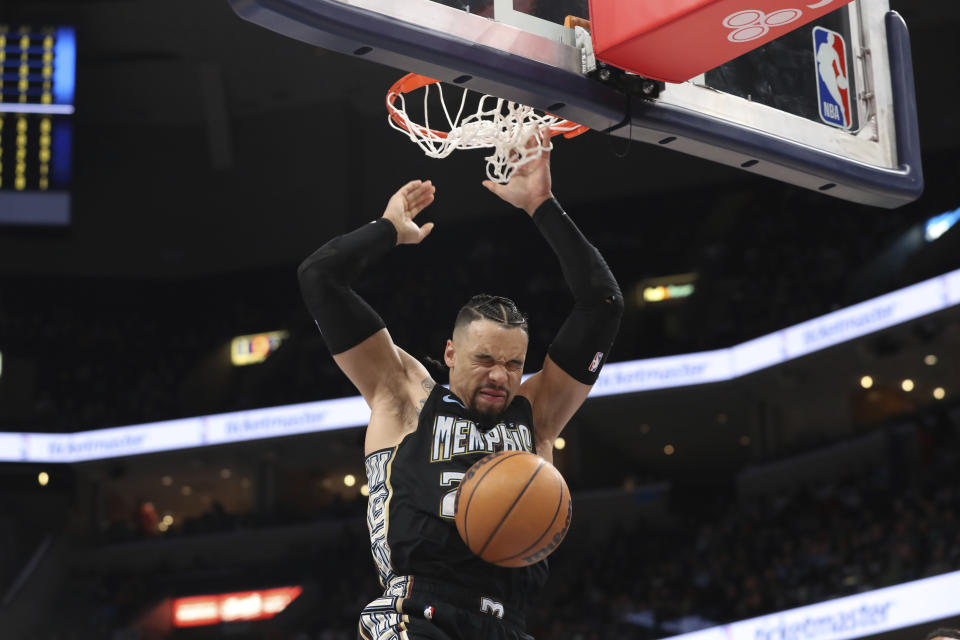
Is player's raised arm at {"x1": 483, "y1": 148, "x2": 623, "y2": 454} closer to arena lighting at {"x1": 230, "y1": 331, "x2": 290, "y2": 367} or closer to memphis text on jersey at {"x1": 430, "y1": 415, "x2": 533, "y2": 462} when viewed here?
memphis text on jersey at {"x1": 430, "y1": 415, "x2": 533, "y2": 462}

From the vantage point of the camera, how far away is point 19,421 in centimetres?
1817

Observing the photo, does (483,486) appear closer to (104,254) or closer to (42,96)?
(42,96)

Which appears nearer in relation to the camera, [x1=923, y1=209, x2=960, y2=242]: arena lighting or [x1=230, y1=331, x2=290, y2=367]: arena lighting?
[x1=923, y1=209, x2=960, y2=242]: arena lighting

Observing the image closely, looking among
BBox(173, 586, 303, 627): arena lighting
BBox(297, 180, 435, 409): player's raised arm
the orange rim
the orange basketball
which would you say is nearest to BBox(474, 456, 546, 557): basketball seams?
the orange basketball

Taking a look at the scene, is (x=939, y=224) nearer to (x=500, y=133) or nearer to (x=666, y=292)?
(x=666, y=292)

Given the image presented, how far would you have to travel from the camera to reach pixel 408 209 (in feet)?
12.1

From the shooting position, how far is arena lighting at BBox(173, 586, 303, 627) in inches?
686

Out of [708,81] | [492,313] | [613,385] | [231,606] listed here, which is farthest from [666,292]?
[492,313]

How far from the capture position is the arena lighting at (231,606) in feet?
57.2

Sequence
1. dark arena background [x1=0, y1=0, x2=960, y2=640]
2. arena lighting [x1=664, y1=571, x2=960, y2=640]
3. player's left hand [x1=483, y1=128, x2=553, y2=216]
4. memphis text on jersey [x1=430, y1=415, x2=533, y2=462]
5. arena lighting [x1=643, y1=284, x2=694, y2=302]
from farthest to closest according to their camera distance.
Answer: arena lighting [x1=643, y1=284, x2=694, y2=302]
dark arena background [x1=0, y1=0, x2=960, y2=640]
arena lighting [x1=664, y1=571, x2=960, y2=640]
player's left hand [x1=483, y1=128, x2=553, y2=216]
memphis text on jersey [x1=430, y1=415, x2=533, y2=462]

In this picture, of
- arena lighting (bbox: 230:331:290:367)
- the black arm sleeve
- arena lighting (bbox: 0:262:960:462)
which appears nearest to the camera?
the black arm sleeve

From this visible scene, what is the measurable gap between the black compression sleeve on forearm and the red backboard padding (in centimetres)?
89

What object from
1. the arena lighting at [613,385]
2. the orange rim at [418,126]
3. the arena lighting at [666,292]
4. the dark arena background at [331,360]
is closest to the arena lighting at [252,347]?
the dark arena background at [331,360]

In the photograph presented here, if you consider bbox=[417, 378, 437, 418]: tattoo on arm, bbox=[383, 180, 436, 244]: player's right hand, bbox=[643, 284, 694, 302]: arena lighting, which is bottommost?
bbox=[417, 378, 437, 418]: tattoo on arm
